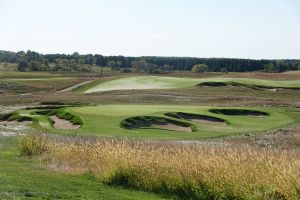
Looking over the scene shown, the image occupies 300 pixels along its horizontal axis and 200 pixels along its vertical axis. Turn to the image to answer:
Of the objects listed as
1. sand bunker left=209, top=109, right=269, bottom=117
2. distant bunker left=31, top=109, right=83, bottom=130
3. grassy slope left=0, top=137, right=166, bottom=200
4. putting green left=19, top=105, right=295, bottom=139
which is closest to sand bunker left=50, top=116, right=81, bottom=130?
distant bunker left=31, top=109, right=83, bottom=130

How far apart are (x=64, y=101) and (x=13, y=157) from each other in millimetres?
40996

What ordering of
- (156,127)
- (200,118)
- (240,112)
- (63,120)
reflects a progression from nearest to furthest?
(156,127), (63,120), (200,118), (240,112)

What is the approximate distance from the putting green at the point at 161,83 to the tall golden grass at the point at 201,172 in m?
71.5

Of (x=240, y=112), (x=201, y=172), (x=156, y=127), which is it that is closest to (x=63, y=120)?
(x=156, y=127)

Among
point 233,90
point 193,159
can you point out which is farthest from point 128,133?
point 233,90

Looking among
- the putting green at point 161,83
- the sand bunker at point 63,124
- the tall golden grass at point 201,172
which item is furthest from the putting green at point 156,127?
the putting green at point 161,83

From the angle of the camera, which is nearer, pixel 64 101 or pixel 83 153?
pixel 83 153

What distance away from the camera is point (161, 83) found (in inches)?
3932

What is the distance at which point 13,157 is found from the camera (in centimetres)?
2358

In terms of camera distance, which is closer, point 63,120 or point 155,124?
point 155,124

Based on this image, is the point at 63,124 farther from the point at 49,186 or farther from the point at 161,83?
the point at 161,83

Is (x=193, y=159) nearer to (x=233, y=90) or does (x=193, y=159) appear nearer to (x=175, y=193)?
(x=175, y=193)

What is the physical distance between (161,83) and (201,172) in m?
85.2

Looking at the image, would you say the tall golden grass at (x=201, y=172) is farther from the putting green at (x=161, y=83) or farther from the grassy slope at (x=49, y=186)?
the putting green at (x=161, y=83)
